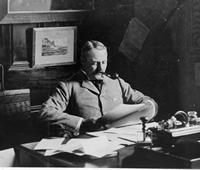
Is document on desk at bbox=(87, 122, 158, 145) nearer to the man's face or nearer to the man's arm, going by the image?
the man's arm

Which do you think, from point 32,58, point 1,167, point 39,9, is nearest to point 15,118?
point 32,58

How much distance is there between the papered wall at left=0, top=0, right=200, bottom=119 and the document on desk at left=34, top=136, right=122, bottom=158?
0.76m

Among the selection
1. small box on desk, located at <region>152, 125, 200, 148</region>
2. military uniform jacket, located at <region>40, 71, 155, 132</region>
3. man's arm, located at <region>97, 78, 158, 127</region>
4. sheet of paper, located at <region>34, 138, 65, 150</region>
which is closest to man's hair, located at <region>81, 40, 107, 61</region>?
military uniform jacket, located at <region>40, 71, 155, 132</region>

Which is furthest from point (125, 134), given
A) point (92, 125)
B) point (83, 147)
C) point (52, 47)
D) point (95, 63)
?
point (52, 47)

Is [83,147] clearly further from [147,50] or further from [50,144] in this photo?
[147,50]

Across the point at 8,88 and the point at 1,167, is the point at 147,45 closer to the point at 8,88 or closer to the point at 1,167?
the point at 8,88

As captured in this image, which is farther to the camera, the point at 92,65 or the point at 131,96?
the point at 131,96

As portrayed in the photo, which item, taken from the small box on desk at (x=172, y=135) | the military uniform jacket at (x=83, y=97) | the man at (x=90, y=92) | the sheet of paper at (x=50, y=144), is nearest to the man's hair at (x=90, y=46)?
the man at (x=90, y=92)

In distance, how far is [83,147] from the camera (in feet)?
5.63

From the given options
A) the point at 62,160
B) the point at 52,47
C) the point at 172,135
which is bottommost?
the point at 62,160

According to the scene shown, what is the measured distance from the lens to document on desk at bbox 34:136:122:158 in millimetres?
1686

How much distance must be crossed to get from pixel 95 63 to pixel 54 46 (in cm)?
31

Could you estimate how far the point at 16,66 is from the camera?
2.51 metres

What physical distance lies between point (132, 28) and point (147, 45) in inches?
6.3
